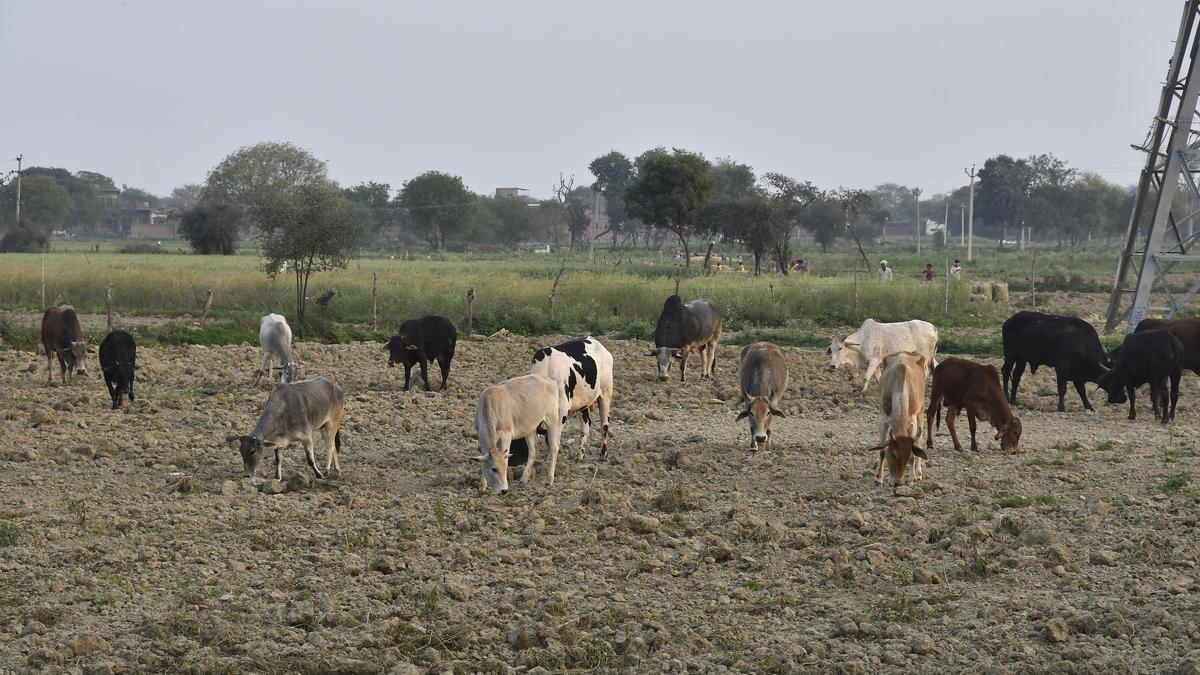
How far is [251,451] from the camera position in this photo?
39.7 ft

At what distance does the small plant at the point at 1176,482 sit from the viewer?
12198mm

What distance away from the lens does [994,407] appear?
1438 centimetres

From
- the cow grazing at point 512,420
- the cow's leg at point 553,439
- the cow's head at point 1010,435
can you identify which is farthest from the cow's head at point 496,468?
the cow's head at point 1010,435

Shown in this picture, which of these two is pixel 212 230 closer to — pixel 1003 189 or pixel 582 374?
pixel 582 374

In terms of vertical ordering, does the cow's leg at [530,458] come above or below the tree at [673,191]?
below

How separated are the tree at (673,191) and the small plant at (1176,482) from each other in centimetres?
4060

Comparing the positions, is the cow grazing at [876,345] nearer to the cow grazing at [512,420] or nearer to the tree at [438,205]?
the cow grazing at [512,420]

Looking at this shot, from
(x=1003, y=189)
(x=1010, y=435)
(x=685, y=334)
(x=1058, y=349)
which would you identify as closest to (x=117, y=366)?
(x=685, y=334)

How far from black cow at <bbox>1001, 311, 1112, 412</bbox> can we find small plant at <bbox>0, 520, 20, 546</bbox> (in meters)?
13.6

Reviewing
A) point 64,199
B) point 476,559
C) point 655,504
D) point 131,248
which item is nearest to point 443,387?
point 655,504

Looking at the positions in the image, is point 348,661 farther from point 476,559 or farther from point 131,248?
point 131,248

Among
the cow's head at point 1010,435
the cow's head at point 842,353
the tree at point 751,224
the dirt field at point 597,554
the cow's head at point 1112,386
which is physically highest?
the tree at point 751,224

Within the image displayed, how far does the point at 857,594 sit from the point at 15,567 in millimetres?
6331

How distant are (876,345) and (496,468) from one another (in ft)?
27.9
